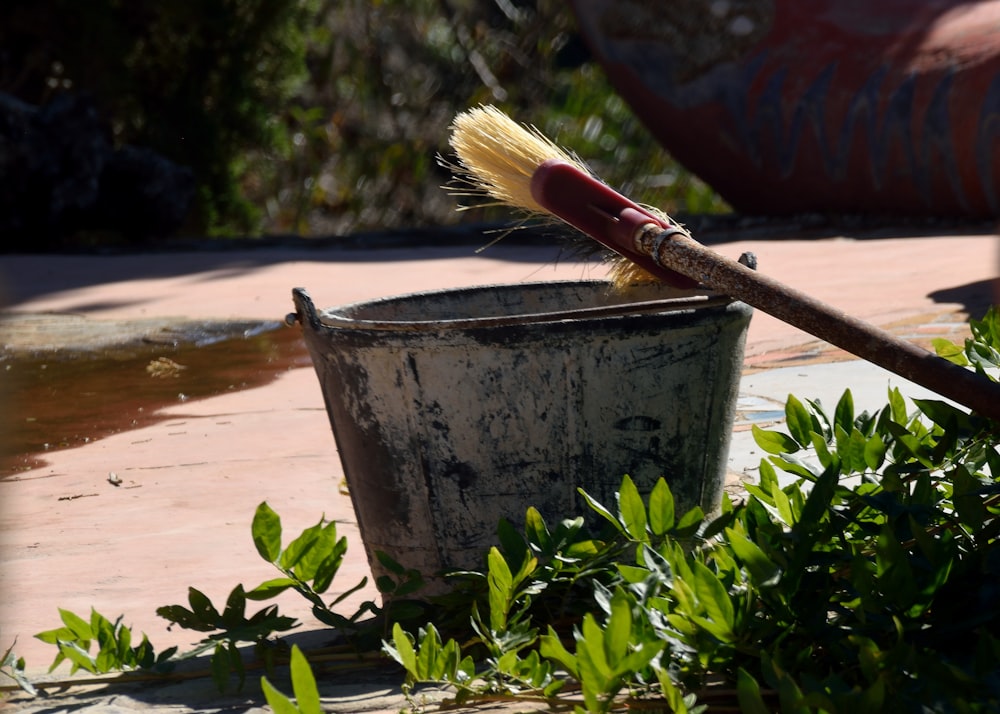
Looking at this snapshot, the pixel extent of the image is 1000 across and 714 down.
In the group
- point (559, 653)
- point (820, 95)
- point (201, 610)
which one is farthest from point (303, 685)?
point (820, 95)

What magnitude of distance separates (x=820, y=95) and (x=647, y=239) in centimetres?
544

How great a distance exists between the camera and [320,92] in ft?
33.4

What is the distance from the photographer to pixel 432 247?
7.07 meters

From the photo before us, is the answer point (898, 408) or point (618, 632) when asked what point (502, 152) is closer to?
point (898, 408)

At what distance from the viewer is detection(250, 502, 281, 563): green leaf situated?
1616mm

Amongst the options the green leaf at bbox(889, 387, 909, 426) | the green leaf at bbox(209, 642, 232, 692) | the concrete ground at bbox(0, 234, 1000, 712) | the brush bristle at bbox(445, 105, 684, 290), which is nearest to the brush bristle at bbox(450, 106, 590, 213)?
the brush bristle at bbox(445, 105, 684, 290)

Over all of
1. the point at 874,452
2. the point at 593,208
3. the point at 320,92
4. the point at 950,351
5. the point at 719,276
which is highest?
the point at 320,92

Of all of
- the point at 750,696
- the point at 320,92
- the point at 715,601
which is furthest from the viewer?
the point at 320,92

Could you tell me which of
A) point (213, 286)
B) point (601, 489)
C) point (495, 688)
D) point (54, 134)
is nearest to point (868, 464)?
point (601, 489)

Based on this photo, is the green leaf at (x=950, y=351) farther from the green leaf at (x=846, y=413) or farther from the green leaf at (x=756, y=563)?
the green leaf at (x=756, y=563)

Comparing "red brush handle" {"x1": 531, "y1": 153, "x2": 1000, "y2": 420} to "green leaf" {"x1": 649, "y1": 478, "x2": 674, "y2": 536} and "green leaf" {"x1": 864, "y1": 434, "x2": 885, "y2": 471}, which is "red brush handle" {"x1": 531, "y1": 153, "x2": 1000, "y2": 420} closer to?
"green leaf" {"x1": 864, "y1": 434, "x2": 885, "y2": 471}

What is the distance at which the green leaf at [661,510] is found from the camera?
1549 millimetres

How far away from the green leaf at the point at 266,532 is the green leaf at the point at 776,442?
2.28 ft

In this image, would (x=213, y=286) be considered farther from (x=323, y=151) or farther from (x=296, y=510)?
(x=323, y=151)
